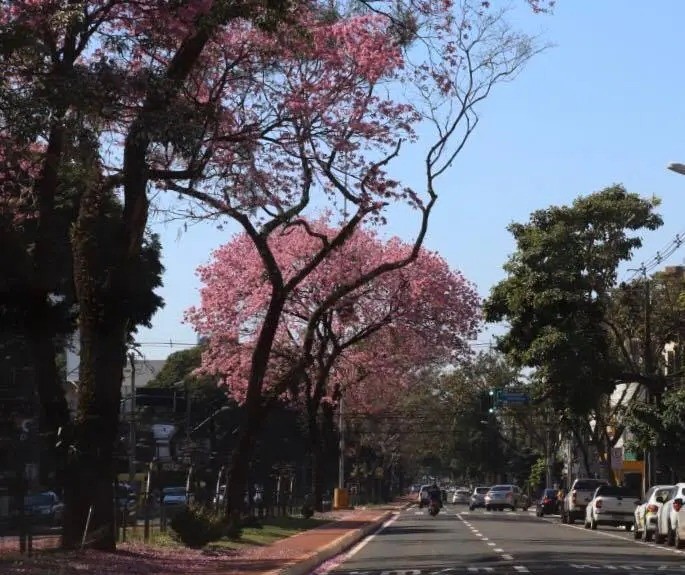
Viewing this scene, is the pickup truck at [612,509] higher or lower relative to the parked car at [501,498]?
lower

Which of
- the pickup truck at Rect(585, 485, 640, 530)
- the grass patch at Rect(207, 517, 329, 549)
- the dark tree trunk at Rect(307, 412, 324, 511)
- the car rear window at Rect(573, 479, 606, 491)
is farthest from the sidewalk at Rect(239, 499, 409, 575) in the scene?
the car rear window at Rect(573, 479, 606, 491)

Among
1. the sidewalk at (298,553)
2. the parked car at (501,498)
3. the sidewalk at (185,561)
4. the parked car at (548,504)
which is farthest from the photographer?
the parked car at (501,498)

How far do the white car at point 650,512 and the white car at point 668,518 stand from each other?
36cm

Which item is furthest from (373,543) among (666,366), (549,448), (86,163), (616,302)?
(549,448)

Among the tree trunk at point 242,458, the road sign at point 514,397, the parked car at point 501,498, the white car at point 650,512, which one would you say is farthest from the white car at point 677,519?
the parked car at point 501,498

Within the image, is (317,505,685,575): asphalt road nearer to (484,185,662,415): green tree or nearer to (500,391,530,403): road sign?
(484,185,662,415): green tree

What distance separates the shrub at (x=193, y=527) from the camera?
78.6 feet

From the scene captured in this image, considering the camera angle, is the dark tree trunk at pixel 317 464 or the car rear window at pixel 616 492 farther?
the dark tree trunk at pixel 317 464

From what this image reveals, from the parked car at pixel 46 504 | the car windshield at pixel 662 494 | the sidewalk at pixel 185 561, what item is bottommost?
the sidewalk at pixel 185 561

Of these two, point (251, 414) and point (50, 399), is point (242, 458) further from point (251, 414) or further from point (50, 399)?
point (50, 399)

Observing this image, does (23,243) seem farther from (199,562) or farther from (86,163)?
(86,163)

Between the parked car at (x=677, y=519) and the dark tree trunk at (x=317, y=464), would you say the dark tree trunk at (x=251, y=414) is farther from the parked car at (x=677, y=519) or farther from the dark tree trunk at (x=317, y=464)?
the dark tree trunk at (x=317, y=464)

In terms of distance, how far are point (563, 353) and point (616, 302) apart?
34.7 ft

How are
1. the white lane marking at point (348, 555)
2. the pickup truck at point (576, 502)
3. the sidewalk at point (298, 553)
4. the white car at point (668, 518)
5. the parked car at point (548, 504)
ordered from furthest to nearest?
1. the parked car at point (548, 504)
2. the pickup truck at point (576, 502)
3. the white car at point (668, 518)
4. the white lane marking at point (348, 555)
5. the sidewalk at point (298, 553)
